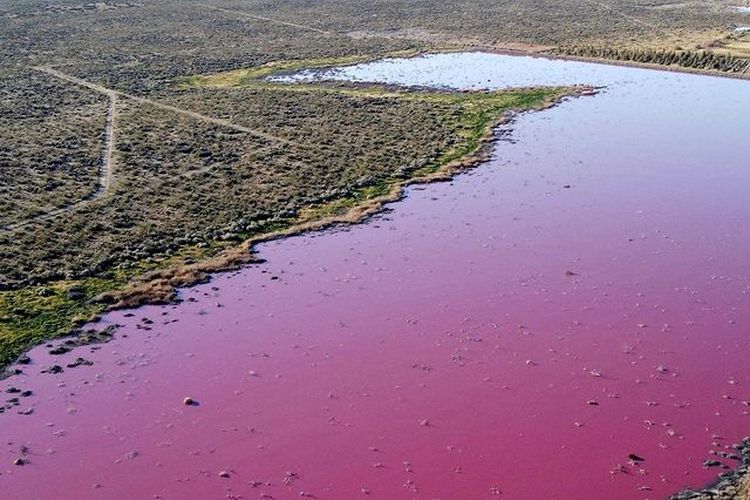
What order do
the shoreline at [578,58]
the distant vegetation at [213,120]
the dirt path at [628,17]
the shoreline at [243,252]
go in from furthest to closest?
1. the dirt path at [628,17]
2. the shoreline at [578,58]
3. the distant vegetation at [213,120]
4. the shoreline at [243,252]

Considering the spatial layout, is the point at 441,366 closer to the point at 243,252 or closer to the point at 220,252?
the point at 243,252

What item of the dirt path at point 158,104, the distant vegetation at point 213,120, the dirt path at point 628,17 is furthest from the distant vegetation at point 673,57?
the dirt path at point 158,104

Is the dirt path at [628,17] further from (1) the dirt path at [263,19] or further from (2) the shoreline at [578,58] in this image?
(1) the dirt path at [263,19]

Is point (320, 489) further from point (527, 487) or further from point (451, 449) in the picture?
point (527, 487)

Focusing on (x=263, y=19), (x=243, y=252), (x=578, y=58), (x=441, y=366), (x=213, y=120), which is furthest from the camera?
(x=263, y=19)

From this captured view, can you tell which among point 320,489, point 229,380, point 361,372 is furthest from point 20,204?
point 320,489

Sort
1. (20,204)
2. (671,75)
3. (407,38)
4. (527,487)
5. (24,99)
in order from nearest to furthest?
1. (527,487)
2. (20,204)
3. (24,99)
4. (671,75)
5. (407,38)

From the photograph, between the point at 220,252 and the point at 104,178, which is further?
the point at 104,178

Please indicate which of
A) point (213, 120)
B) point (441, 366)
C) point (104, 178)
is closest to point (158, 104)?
point (213, 120)

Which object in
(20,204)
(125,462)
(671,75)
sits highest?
(671,75)
